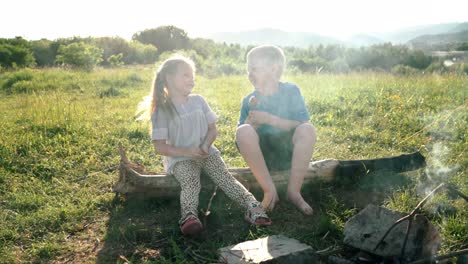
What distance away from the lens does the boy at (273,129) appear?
11.0 feet

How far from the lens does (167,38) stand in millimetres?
40406

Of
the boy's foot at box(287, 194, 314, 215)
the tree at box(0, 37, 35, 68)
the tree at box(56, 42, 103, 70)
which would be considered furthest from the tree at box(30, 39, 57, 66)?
the boy's foot at box(287, 194, 314, 215)

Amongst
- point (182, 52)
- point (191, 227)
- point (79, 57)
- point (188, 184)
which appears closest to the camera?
point (191, 227)

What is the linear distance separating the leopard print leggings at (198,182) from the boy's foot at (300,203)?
362mm

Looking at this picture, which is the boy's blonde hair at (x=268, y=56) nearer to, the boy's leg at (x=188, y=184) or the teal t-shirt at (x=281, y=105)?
the teal t-shirt at (x=281, y=105)

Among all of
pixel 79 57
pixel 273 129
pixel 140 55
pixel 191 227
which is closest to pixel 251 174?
pixel 273 129

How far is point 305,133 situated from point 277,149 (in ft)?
→ 1.19

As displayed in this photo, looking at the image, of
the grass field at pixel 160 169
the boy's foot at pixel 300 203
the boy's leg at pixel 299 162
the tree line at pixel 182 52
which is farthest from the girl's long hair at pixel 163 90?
the tree line at pixel 182 52

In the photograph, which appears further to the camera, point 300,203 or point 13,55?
point 13,55

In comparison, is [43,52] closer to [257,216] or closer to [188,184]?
[188,184]

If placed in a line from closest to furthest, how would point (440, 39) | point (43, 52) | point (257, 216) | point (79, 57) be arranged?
1. point (257, 216)
2. point (79, 57)
3. point (43, 52)
4. point (440, 39)

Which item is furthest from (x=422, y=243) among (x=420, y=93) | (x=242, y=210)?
(x=420, y=93)

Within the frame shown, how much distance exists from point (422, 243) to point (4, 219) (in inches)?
129

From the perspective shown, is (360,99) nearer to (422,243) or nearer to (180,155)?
(180,155)
